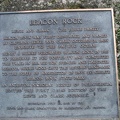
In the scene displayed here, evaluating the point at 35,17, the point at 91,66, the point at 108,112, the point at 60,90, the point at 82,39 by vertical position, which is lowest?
the point at 108,112

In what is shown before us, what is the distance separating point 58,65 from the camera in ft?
16.7

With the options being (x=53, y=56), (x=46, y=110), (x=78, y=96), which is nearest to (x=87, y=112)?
(x=78, y=96)

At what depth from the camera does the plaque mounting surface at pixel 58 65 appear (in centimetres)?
497

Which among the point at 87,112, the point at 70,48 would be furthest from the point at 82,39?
the point at 87,112

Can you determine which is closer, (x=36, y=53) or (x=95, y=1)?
(x=36, y=53)

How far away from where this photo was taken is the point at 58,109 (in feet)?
16.3

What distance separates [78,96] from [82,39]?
3.00 ft

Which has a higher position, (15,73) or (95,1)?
(95,1)

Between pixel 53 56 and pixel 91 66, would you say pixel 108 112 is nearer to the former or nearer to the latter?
pixel 91 66

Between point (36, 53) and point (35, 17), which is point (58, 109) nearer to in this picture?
point (36, 53)

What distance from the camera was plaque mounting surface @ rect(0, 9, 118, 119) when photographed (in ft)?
16.3

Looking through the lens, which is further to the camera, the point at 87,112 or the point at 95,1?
the point at 95,1

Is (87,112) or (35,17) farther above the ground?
(35,17)

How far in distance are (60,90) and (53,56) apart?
555 millimetres
